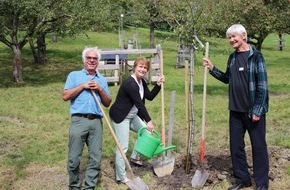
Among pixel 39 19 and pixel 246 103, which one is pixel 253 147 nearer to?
pixel 246 103

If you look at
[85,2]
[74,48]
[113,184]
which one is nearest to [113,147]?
[113,184]

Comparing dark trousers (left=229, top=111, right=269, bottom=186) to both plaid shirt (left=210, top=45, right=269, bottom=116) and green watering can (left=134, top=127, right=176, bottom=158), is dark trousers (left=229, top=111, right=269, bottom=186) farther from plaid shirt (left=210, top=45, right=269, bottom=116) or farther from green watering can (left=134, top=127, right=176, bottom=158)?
green watering can (left=134, top=127, right=176, bottom=158)

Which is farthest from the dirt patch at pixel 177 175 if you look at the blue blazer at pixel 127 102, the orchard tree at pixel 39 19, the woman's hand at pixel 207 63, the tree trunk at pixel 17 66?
the tree trunk at pixel 17 66

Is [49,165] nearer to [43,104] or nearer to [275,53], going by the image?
[43,104]

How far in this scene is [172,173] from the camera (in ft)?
20.6

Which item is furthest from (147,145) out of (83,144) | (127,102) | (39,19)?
(39,19)

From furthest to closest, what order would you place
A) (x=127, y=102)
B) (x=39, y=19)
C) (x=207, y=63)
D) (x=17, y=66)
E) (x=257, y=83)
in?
(x=17, y=66) → (x=39, y=19) → (x=127, y=102) → (x=207, y=63) → (x=257, y=83)

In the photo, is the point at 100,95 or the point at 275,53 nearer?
the point at 100,95

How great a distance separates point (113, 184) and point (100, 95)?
142 cm

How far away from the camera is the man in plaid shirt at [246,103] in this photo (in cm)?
522

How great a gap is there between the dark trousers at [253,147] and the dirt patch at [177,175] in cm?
30

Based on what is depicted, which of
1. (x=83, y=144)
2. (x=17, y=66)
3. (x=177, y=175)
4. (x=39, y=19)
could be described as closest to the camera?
(x=83, y=144)

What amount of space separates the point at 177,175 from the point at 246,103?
61.8 inches

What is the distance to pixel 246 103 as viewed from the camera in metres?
5.32
